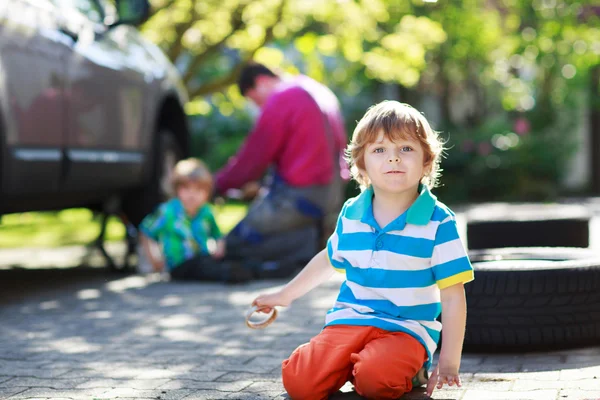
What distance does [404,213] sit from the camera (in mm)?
3379

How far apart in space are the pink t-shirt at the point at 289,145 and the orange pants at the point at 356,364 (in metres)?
3.99

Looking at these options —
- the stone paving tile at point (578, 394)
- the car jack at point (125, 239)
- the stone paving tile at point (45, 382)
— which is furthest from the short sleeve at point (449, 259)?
the car jack at point (125, 239)

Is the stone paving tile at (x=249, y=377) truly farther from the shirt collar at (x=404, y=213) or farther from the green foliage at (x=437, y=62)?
the green foliage at (x=437, y=62)

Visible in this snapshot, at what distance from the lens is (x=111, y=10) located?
22.6 feet

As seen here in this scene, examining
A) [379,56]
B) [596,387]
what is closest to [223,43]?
[379,56]

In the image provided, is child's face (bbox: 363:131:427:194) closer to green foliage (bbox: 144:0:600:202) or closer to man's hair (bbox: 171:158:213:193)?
man's hair (bbox: 171:158:213:193)

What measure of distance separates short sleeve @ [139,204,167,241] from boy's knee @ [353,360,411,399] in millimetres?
3947

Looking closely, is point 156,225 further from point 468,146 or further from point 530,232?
point 468,146

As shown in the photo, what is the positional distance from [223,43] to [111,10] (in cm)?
535

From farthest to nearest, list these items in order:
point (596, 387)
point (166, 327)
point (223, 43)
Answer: point (223, 43) < point (166, 327) < point (596, 387)

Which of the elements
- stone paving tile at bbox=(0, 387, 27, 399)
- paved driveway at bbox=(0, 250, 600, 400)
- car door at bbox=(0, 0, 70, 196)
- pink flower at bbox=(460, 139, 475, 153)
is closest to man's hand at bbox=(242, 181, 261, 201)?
paved driveway at bbox=(0, 250, 600, 400)

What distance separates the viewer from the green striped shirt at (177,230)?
Answer: 701 centimetres

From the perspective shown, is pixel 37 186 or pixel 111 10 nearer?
pixel 37 186

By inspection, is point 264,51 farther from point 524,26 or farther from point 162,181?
point 524,26
